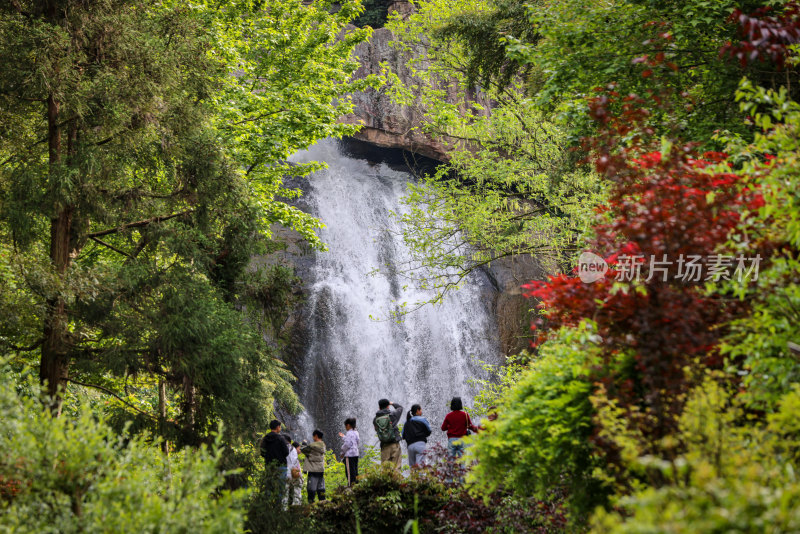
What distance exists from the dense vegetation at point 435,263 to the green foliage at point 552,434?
0.03m

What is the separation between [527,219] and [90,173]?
11.3 metres

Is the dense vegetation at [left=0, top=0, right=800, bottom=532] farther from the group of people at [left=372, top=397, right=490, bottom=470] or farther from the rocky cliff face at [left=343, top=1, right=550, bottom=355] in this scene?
the rocky cliff face at [left=343, top=1, right=550, bottom=355]

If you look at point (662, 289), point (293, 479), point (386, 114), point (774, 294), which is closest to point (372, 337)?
point (386, 114)

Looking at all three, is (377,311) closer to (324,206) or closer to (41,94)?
(324,206)

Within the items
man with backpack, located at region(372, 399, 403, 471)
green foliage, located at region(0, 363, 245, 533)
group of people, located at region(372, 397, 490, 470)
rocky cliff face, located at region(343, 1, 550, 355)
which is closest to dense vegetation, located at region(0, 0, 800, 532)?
green foliage, located at region(0, 363, 245, 533)

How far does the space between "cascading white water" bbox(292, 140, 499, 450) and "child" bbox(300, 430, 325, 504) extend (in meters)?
8.59

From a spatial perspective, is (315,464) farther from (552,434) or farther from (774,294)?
(774,294)

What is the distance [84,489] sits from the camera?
4066 millimetres

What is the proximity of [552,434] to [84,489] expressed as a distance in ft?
10.9

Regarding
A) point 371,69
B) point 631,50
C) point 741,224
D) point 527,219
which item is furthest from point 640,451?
point 371,69

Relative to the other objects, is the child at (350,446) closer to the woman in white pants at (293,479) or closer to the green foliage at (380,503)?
the woman in white pants at (293,479)

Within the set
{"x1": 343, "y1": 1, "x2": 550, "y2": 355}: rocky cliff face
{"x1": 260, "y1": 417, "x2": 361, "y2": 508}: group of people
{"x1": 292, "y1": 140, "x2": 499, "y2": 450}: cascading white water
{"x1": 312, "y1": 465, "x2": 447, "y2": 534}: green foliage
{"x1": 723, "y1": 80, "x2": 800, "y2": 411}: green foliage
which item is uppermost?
{"x1": 343, "y1": 1, "x2": 550, "y2": 355}: rocky cliff face

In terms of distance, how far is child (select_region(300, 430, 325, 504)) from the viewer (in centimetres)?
1020

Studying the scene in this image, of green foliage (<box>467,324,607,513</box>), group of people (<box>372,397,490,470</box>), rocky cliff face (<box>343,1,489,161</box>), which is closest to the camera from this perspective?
green foliage (<box>467,324,607,513</box>)
